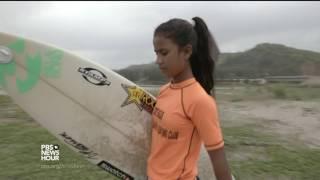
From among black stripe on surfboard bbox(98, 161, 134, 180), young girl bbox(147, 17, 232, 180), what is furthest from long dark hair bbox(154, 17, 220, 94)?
black stripe on surfboard bbox(98, 161, 134, 180)

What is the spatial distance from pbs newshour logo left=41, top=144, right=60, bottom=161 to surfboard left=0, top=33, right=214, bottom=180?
3.01 meters

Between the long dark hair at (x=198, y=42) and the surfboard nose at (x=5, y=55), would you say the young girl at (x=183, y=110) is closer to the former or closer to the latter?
the long dark hair at (x=198, y=42)

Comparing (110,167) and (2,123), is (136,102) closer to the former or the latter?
(110,167)

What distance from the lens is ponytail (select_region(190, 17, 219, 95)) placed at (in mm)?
2273

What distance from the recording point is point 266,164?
20.2 ft

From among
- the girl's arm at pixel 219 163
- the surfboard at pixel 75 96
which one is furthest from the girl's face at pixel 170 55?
the surfboard at pixel 75 96

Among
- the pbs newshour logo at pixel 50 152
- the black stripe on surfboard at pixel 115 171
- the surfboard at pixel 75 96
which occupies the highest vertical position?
the surfboard at pixel 75 96

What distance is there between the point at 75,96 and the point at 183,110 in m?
1.15

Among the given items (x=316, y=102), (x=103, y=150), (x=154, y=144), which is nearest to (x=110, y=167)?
(x=103, y=150)

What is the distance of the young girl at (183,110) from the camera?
207 cm

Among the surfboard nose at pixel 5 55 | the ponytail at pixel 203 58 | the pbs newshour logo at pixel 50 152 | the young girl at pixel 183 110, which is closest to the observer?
the young girl at pixel 183 110

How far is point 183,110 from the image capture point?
2.10 metres

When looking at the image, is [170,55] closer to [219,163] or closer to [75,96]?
[219,163]

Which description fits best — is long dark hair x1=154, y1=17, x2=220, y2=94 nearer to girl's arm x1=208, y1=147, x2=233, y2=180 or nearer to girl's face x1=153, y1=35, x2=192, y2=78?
girl's face x1=153, y1=35, x2=192, y2=78
